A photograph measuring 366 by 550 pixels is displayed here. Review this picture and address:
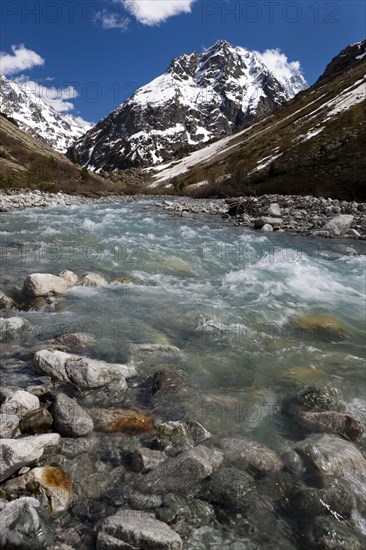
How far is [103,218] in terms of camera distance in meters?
27.6

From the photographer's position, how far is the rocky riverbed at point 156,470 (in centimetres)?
353

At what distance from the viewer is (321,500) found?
404cm

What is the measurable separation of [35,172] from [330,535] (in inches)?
2597

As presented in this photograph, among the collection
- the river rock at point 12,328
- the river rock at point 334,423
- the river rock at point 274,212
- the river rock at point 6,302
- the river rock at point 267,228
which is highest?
the river rock at point 274,212

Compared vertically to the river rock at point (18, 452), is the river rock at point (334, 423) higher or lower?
lower

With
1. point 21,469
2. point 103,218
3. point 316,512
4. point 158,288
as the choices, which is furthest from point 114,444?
point 103,218

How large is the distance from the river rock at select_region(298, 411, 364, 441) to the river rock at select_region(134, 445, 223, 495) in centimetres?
169

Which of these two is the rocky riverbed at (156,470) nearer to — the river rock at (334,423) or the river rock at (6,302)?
the river rock at (334,423)

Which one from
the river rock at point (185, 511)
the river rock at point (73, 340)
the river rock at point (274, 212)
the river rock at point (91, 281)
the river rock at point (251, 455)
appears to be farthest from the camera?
the river rock at point (274, 212)

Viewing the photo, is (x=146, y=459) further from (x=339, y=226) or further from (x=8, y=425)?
(x=339, y=226)

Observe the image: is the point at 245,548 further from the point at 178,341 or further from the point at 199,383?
the point at 178,341

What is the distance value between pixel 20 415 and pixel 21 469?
997mm

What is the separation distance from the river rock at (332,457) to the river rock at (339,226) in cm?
1840

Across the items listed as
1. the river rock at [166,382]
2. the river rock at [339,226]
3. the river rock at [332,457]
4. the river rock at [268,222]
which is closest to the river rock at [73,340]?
the river rock at [166,382]
